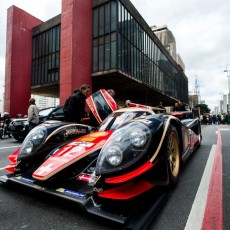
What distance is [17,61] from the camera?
1848cm

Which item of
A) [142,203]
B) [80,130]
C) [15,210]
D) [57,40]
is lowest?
[15,210]

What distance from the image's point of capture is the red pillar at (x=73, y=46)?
14078 mm

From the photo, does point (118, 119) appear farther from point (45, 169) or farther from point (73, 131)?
point (45, 169)

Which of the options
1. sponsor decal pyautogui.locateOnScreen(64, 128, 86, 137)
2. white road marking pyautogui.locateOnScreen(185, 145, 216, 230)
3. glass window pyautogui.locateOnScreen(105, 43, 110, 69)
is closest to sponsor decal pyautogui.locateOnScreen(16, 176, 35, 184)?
sponsor decal pyautogui.locateOnScreen(64, 128, 86, 137)

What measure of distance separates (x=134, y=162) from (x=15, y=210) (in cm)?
108

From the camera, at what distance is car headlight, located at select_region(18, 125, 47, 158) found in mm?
2287

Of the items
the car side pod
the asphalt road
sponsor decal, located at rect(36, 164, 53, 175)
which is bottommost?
the asphalt road

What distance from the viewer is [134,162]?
5.04 feet

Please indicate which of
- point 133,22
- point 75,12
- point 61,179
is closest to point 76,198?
point 61,179

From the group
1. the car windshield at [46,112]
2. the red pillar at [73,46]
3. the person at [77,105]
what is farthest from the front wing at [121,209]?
the red pillar at [73,46]

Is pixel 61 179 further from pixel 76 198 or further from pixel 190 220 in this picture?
pixel 190 220

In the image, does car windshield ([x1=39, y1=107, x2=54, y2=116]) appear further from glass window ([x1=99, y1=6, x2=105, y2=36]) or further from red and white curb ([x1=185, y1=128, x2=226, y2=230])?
glass window ([x1=99, y1=6, x2=105, y2=36])

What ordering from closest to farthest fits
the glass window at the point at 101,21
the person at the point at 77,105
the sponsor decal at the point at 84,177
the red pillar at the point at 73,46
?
the sponsor decal at the point at 84,177, the person at the point at 77,105, the red pillar at the point at 73,46, the glass window at the point at 101,21

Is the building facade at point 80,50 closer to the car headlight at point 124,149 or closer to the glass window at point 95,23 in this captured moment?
the glass window at point 95,23
